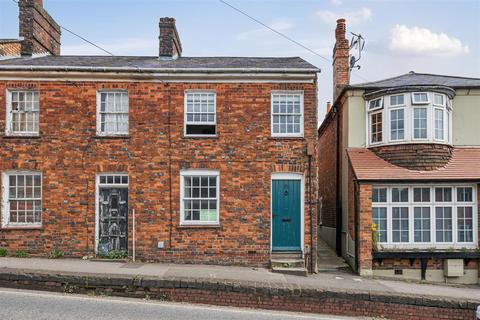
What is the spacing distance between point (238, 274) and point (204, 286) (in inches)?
100

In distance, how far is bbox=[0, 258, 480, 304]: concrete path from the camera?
1245 centimetres

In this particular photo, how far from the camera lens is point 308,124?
1491 cm

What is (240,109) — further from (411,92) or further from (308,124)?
(411,92)

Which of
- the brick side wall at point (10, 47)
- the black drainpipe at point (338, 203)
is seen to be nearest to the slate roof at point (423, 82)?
the black drainpipe at point (338, 203)

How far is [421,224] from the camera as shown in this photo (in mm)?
Answer: 15305

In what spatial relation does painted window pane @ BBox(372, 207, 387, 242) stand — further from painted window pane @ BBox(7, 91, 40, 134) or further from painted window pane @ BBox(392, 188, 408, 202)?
painted window pane @ BBox(7, 91, 40, 134)

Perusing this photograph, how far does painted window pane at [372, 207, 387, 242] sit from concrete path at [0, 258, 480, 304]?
1.55 metres

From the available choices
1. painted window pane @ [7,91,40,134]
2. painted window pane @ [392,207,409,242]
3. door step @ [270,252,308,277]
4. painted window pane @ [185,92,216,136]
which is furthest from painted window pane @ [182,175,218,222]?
painted window pane @ [392,207,409,242]

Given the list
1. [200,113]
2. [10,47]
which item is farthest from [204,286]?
[10,47]

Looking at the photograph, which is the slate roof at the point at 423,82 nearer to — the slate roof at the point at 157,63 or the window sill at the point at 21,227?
the slate roof at the point at 157,63

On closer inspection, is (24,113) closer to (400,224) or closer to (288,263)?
(288,263)

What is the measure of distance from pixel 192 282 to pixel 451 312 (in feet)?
19.1

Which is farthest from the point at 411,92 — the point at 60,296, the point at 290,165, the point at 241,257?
the point at 60,296

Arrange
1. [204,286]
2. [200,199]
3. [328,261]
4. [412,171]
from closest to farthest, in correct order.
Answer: [204,286] < [200,199] < [412,171] < [328,261]
